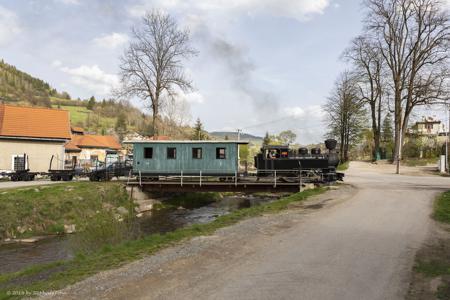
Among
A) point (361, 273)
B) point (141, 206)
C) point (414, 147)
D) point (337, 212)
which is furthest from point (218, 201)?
point (414, 147)

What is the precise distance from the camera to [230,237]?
1008 centimetres

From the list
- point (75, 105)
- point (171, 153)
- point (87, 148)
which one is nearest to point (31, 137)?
point (171, 153)

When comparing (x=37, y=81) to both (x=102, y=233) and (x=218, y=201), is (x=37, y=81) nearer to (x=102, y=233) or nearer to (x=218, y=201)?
(x=218, y=201)

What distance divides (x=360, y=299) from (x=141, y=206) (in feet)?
62.9

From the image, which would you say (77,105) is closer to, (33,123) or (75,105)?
(75,105)

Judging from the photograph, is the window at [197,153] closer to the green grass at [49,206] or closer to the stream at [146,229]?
the stream at [146,229]

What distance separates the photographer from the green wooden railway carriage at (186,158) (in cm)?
2458

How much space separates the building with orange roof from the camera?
3016cm

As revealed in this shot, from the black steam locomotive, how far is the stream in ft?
11.8

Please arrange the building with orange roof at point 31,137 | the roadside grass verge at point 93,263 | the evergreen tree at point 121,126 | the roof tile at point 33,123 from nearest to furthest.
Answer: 1. the roadside grass verge at point 93,263
2. the building with orange roof at point 31,137
3. the roof tile at point 33,123
4. the evergreen tree at point 121,126

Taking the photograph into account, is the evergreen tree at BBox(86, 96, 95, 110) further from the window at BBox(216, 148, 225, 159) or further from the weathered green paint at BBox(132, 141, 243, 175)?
the window at BBox(216, 148, 225, 159)

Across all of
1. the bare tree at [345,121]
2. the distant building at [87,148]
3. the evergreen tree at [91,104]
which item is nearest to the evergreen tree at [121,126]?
the evergreen tree at [91,104]

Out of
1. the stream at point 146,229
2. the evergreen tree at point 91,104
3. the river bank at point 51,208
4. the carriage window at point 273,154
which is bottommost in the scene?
the stream at point 146,229

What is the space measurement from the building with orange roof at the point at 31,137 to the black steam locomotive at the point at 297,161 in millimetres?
19857
